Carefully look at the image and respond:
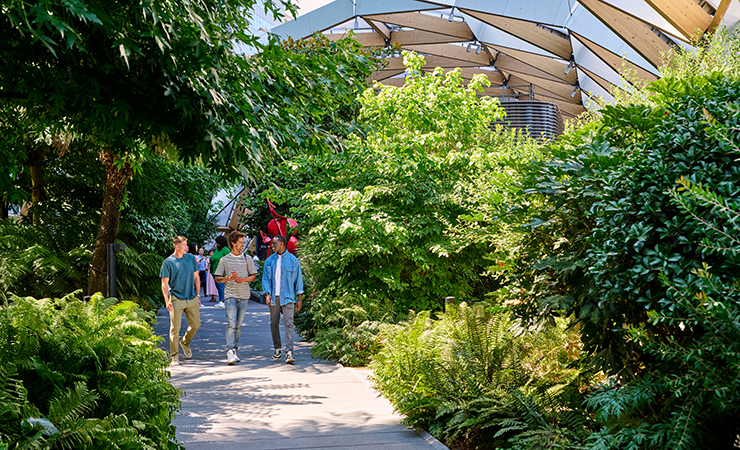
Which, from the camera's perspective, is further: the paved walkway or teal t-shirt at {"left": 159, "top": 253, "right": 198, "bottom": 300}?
teal t-shirt at {"left": 159, "top": 253, "right": 198, "bottom": 300}

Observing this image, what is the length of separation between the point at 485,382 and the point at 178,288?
5627mm

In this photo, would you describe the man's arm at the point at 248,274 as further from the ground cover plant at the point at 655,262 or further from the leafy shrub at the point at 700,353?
the leafy shrub at the point at 700,353

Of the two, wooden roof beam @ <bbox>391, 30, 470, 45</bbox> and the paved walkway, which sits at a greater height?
wooden roof beam @ <bbox>391, 30, 470, 45</bbox>

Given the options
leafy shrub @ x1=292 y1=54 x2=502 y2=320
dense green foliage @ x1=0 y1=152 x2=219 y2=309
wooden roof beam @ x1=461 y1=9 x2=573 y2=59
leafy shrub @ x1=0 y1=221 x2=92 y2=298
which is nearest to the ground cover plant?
leafy shrub @ x1=292 y1=54 x2=502 y2=320

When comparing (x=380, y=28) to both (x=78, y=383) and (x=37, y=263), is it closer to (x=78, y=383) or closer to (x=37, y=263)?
(x=37, y=263)

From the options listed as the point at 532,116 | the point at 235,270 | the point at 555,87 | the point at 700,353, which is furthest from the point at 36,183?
the point at 555,87

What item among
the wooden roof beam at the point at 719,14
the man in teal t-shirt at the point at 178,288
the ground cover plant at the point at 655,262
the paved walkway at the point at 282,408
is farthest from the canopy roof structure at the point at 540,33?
the ground cover plant at the point at 655,262

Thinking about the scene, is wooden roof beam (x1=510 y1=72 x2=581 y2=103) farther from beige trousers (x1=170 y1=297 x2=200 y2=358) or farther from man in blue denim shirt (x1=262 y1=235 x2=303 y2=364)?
beige trousers (x1=170 y1=297 x2=200 y2=358)

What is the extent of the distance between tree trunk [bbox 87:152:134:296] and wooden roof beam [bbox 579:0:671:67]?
1030 centimetres

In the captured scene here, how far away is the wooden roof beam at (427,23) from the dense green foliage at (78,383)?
1692 centimetres

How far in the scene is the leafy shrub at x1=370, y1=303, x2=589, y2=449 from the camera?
4.59 metres

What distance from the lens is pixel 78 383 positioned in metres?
3.52

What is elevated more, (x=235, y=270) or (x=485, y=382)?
(x=235, y=270)

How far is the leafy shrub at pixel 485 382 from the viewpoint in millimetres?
4590
